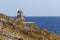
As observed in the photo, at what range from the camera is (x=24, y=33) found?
27.7 metres

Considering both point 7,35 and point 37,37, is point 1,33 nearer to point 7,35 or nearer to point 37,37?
point 7,35

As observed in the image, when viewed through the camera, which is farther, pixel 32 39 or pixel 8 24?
pixel 8 24

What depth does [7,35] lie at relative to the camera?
82.5 feet

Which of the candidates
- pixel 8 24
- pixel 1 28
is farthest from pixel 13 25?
pixel 1 28

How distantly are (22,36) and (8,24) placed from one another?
3.04 m

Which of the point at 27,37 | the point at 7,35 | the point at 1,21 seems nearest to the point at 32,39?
the point at 27,37

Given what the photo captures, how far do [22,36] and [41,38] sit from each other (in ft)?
5.60

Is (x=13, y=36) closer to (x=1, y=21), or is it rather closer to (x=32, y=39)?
(x=32, y=39)

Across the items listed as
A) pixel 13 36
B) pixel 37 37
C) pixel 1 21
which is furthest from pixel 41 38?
pixel 1 21

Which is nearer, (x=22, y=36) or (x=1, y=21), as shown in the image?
(x=22, y=36)

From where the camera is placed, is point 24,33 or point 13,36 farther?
point 24,33

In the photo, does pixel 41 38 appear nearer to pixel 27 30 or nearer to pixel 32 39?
pixel 32 39

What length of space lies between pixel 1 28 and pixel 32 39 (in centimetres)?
296

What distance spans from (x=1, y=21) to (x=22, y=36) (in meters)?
3.43
